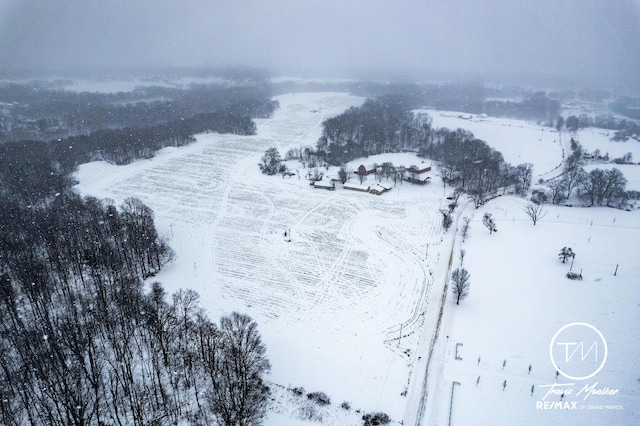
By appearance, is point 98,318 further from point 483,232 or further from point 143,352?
point 483,232

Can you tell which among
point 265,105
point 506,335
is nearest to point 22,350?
point 506,335

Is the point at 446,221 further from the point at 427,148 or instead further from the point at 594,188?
the point at 427,148

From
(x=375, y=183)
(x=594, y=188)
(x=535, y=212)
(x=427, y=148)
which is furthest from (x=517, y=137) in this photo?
(x=535, y=212)

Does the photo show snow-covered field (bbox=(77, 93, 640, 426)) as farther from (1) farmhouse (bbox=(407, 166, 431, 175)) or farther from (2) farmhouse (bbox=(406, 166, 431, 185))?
(1) farmhouse (bbox=(407, 166, 431, 175))

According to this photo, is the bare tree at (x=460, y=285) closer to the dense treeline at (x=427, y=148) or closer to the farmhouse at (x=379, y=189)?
the dense treeline at (x=427, y=148)

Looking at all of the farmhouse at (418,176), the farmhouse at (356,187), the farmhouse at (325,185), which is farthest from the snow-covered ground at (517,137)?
the farmhouse at (325,185)

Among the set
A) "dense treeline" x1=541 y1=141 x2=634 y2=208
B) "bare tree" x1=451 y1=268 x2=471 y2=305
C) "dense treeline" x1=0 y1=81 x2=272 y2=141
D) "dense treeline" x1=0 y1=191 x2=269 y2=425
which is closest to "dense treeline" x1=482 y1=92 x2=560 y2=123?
"dense treeline" x1=541 y1=141 x2=634 y2=208
